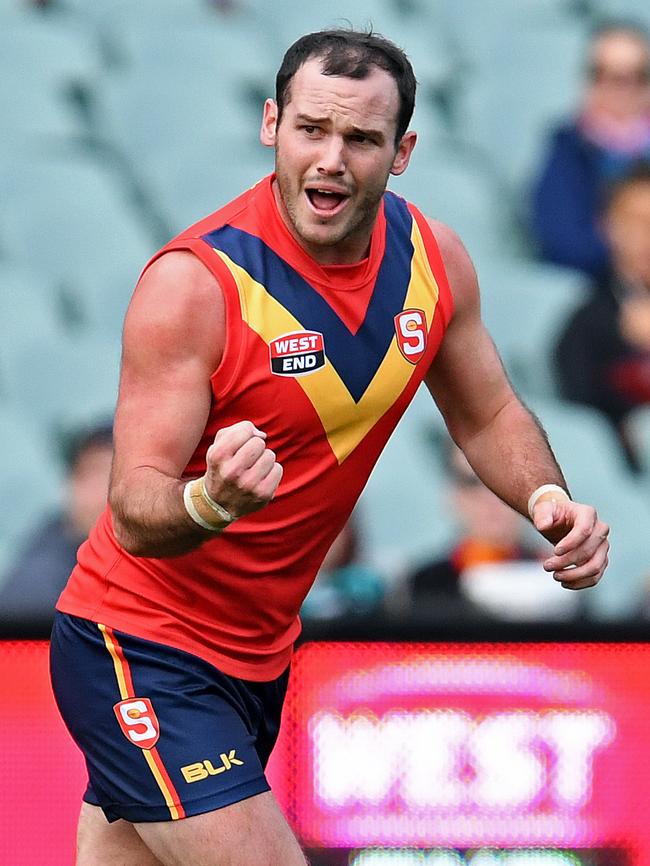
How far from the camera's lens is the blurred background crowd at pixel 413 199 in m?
7.09

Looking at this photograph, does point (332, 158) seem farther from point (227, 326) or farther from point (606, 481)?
point (606, 481)

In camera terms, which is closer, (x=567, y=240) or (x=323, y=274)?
(x=323, y=274)

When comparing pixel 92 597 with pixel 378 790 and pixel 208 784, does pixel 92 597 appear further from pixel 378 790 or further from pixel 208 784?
pixel 378 790

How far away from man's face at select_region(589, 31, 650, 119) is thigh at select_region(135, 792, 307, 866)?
5325 mm

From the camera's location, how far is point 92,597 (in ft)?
11.8

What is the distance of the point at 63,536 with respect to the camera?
6.69m

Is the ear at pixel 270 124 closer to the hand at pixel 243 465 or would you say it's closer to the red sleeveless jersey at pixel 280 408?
the red sleeveless jersey at pixel 280 408

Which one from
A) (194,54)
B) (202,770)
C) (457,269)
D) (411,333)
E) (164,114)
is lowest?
(202,770)

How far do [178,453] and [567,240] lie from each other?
503 centimetres

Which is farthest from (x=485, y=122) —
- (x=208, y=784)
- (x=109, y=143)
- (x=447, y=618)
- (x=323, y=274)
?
(x=208, y=784)

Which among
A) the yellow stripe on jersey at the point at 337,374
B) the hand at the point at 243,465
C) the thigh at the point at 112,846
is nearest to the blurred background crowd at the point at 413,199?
the thigh at the point at 112,846

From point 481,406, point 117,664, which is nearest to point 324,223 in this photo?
point 481,406

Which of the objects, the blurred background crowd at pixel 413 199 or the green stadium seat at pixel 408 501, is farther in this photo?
the blurred background crowd at pixel 413 199

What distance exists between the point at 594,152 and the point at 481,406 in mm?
4255
